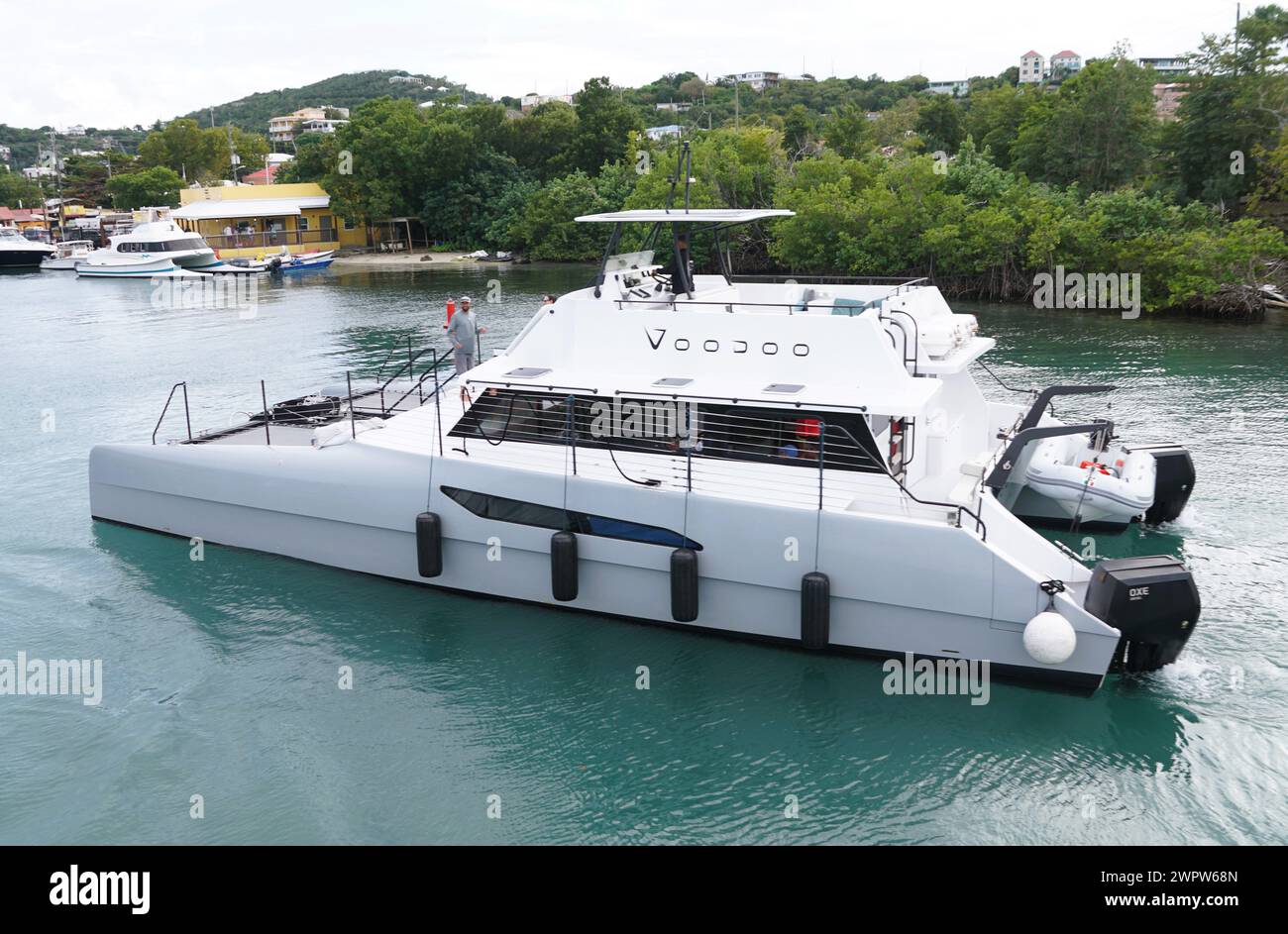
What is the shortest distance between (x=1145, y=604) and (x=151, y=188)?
84.5 meters

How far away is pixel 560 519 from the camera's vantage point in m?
10.9

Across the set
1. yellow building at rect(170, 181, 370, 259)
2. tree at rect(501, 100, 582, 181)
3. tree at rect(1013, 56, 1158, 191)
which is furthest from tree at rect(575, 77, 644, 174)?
tree at rect(1013, 56, 1158, 191)

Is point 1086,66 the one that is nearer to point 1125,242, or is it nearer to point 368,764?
point 1125,242

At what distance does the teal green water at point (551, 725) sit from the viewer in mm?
8133

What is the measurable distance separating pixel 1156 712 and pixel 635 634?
16.3ft

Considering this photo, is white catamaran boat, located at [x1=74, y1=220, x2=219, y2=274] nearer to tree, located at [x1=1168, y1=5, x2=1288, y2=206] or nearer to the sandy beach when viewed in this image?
the sandy beach

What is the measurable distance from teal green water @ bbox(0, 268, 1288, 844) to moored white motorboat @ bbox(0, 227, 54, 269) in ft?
188

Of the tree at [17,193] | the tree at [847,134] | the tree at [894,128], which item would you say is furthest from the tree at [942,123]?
the tree at [17,193]

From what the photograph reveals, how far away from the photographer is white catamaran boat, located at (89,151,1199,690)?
9.50m

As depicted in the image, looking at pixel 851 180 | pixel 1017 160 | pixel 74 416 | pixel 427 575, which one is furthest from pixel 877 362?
pixel 1017 160

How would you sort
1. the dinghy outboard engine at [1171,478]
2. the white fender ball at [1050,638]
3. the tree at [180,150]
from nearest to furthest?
the white fender ball at [1050,638] < the dinghy outboard engine at [1171,478] < the tree at [180,150]

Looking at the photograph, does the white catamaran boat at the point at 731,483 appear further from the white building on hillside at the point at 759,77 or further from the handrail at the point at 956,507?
the white building on hillside at the point at 759,77

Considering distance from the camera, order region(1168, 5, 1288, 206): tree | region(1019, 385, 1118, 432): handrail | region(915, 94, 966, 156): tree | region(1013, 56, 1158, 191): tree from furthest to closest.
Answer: region(915, 94, 966, 156): tree → region(1013, 56, 1158, 191): tree → region(1168, 5, 1288, 206): tree → region(1019, 385, 1118, 432): handrail

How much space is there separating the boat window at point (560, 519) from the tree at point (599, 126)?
5551 centimetres
